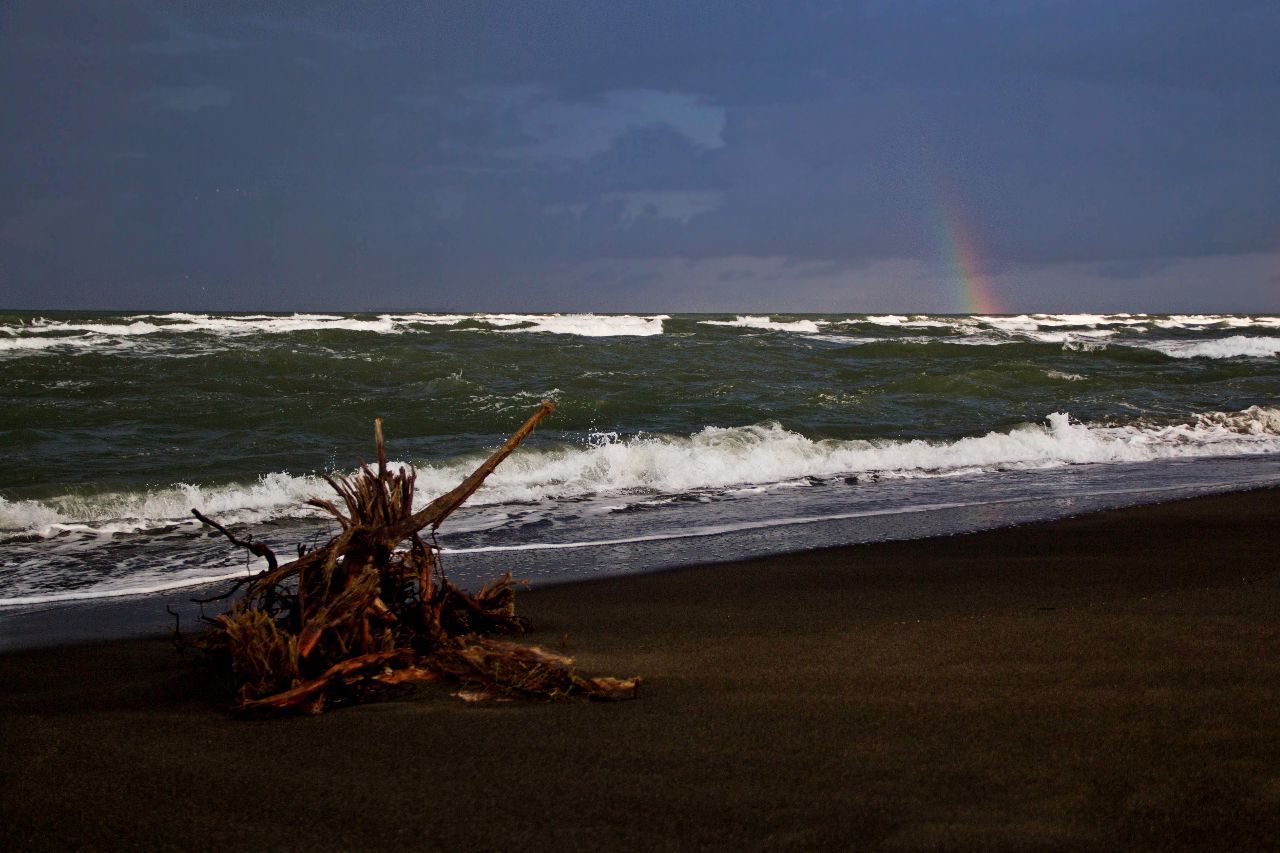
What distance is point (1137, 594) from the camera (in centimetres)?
439

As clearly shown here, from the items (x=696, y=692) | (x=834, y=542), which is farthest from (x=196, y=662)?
(x=834, y=542)

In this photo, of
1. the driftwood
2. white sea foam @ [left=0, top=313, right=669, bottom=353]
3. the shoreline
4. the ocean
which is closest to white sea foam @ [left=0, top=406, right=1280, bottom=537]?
the ocean

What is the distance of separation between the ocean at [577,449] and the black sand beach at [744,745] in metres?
2.02

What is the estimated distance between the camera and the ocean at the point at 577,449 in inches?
253

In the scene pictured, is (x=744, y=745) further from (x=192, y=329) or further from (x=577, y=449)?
(x=192, y=329)

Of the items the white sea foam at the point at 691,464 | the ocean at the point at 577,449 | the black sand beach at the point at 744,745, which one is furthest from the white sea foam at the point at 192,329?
the black sand beach at the point at 744,745

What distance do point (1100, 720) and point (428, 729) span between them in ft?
6.18

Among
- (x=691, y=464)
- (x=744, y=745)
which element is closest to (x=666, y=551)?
(x=691, y=464)

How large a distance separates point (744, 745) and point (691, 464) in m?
6.71

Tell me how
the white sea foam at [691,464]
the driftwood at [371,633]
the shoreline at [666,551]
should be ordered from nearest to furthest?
1. the driftwood at [371,633]
2. the shoreline at [666,551]
3. the white sea foam at [691,464]

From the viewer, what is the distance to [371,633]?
332cm

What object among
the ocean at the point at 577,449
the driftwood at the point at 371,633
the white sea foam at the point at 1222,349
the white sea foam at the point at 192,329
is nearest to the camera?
the driftwood at the point at 371,633

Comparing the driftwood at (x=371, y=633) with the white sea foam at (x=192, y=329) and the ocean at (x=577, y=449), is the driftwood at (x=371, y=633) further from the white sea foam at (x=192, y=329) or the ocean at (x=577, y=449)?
the white sea foam at (x=192, y=329)

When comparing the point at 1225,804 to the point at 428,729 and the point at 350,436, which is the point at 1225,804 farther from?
the point at 350,436
